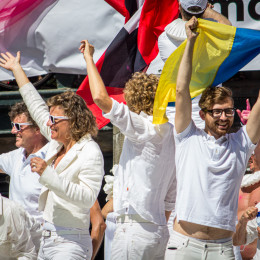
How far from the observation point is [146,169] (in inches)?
159

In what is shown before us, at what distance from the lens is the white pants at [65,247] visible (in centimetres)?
438

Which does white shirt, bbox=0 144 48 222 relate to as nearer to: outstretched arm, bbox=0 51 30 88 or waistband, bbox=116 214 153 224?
outstretched arm, bbox=0 51 30 88

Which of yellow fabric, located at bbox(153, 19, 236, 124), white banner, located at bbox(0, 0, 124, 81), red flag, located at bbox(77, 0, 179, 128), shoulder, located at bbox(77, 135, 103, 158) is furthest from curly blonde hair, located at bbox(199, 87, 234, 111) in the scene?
white banner, located at bbox(0, 0, 124, 81)

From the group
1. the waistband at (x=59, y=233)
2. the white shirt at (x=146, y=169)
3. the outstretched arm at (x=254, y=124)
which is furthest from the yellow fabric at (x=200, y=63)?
the waistband at (x=59, y=233)

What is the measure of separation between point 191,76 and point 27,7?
10.6ft

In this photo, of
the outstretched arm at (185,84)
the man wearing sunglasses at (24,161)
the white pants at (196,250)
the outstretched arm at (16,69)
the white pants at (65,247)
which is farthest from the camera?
the man wearing sunglasses at (24,161)

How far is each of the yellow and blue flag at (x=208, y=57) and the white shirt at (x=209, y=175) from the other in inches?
12.2

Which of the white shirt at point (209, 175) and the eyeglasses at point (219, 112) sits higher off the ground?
the eyeglasses at point (219, 112)

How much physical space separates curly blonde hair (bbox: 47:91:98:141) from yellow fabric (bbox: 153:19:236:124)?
89 centimetres

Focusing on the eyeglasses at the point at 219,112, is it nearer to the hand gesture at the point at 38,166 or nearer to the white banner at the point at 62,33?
the hand gesture at the point at 38,166

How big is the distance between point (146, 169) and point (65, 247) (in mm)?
883

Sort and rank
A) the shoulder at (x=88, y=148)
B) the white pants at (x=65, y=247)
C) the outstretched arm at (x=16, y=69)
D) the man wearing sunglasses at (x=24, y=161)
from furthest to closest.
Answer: the man wearing sunglasses at (x=24, y=161) < the outstretched arm at (x=16, y=69) < the shoulder at (x=88, y=148) < the white pants at (x=65, y=247)

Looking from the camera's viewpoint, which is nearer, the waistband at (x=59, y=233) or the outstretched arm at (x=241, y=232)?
the outstretched arm at (x=241, y=232)

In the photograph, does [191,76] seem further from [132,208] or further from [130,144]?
[132,208]
